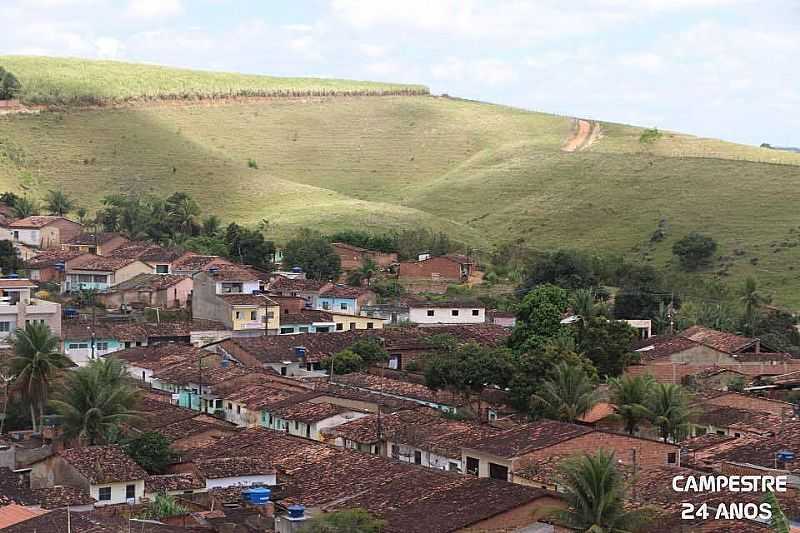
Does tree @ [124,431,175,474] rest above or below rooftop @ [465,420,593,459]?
below

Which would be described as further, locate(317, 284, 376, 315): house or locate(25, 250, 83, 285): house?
locate(25, 250, 83, 285): house

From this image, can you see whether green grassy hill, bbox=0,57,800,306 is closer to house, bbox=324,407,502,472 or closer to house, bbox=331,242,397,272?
house, bbox=331,242,397,272

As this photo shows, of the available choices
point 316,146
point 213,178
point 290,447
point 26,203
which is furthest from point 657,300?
point 316,146

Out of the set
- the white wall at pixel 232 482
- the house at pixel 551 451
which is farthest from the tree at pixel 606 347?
the white wall at pixel 232 482

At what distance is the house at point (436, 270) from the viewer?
3317 inches

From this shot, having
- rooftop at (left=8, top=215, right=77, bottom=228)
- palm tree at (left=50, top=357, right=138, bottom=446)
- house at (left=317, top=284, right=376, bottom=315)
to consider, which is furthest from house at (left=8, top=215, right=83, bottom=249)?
palm tree at (left=50, top=357, right=138, bottom=446)

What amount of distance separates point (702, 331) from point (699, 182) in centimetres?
5092

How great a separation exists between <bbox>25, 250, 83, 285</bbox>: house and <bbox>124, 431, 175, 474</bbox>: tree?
36912 millimetres

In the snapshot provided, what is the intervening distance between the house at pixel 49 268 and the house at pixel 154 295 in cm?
446

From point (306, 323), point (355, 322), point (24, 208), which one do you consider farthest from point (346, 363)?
point (24, 208)

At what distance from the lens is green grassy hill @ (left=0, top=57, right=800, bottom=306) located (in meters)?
100

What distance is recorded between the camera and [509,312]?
72.8 m

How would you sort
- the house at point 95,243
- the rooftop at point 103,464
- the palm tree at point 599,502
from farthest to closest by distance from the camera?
the house at point 95,243
the rooftop at point 103,464
the palm tree at point 599,502

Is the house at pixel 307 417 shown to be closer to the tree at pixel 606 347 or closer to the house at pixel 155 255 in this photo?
the tree at pixel 606 347
